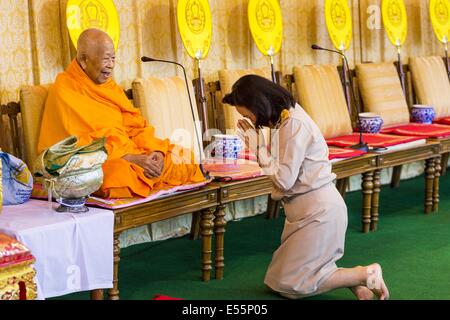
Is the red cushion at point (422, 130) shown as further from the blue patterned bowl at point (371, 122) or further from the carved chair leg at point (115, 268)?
the carved chair leg at point (115, 268)

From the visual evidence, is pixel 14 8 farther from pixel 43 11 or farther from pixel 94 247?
pixel 94 247

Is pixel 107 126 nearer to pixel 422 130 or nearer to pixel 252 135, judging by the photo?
pixel 252 135

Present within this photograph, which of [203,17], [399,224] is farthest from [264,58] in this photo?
[399,224]

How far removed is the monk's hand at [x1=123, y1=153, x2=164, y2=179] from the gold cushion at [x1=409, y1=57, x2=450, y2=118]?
3402 mm

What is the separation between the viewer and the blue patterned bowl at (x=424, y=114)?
6699 millimetres

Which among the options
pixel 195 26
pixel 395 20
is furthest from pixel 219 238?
pixel 395 20

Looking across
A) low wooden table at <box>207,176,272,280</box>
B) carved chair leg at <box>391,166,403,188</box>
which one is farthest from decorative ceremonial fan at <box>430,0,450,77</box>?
low wooden table at <box>207,176,272,280</box>

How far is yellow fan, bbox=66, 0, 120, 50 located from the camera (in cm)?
482

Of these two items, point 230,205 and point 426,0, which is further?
point 426,0

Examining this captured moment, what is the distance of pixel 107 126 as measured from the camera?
4434 millimetres

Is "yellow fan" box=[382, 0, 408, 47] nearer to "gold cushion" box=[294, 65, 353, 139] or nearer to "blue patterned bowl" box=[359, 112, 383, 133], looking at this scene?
"gold cushion" box=[294, 65, 353, 139]

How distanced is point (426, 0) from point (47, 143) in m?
4.53

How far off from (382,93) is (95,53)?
2.90 m

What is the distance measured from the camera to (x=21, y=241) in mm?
3494
